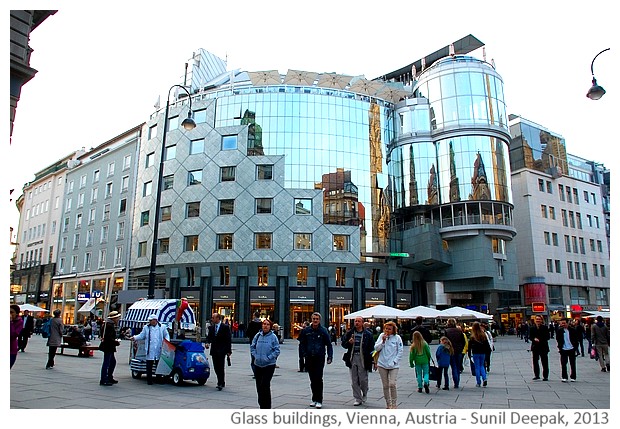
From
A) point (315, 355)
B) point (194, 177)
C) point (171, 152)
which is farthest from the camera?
point (171, 152)

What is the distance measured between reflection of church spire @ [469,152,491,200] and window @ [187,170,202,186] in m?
28.0

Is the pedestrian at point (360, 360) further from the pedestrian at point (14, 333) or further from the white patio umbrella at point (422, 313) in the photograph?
the white patio umbrella at point (422, 313)

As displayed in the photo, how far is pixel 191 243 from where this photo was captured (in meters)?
50.7

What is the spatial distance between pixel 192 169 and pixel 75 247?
76.9 feet

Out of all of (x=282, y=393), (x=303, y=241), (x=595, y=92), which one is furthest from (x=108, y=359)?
(x=303, y=241)

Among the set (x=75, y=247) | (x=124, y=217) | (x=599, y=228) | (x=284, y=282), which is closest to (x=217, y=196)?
(x=284, y=282)

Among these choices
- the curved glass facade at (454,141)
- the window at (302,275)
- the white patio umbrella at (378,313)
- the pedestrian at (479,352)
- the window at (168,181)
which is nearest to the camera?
the pedestrian at (479,352)

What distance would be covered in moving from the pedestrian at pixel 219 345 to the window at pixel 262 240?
34.8m

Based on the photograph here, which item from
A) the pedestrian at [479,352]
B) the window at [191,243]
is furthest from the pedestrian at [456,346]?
the window at [191,243]

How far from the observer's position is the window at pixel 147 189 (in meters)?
54.9

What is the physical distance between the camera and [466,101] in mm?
52562

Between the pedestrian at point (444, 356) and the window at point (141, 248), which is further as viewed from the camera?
the window at point (141, 248)

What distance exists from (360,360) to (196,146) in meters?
45.2

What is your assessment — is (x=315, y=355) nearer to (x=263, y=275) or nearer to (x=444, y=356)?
(x=444, y=356)
